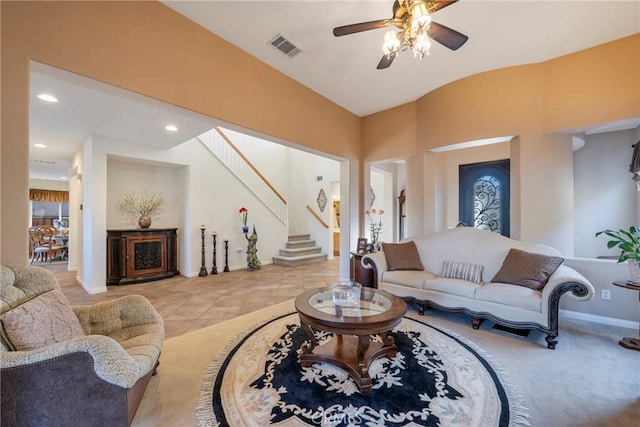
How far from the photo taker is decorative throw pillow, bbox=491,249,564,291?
2.83 metres

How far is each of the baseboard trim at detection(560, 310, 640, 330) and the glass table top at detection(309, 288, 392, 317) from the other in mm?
2658

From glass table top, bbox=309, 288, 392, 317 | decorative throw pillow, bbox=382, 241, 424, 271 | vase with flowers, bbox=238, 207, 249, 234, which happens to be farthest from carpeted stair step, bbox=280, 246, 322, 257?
glass table top, bbox=309, 288, 392, 317

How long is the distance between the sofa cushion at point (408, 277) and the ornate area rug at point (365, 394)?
93 centimetres

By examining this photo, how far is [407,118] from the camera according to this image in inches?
184

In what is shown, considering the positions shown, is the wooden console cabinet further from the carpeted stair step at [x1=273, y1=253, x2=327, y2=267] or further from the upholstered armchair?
the upholstered armchair

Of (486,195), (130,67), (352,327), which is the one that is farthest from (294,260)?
(130,67)

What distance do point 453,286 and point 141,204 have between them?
6011mm

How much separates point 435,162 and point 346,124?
1780 millimetres

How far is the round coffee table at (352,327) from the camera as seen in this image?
1924 mm

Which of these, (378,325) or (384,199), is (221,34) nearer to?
(378,325)

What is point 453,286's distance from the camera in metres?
3.15

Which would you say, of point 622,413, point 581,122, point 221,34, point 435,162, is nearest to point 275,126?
point 221,34

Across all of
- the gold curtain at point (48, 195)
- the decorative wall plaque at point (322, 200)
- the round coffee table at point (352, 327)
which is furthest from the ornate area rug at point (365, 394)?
the gold curtain at point (48, 195)

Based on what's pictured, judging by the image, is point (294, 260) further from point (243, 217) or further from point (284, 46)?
point (284, 46)
